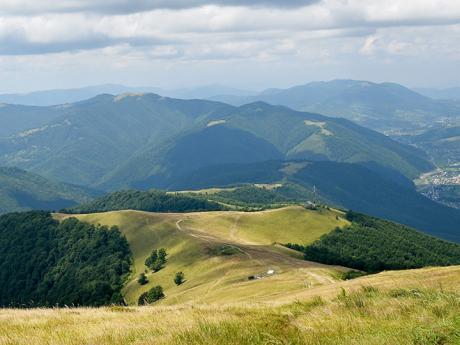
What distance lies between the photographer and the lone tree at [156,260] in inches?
6751

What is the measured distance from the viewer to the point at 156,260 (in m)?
178

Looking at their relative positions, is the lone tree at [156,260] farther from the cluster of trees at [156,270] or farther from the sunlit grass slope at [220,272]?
the sunlit grass slope at [220,272]

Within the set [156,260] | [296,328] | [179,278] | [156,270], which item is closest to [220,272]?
[179,278]

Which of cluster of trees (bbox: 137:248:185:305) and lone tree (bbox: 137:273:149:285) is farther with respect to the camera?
lone tree (bbox: 137:273:149:285)

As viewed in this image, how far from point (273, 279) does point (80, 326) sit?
7387 centimetres

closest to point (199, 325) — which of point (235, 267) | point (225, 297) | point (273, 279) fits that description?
point (225, 297)

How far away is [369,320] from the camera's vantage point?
1688 centimetres

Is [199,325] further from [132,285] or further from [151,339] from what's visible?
[132,285]

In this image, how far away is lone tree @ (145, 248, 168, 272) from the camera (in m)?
171

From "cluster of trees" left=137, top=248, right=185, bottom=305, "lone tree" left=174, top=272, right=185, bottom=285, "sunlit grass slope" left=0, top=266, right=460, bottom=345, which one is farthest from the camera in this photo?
"lone tree" left=174, top=272, right=185, bottom=285

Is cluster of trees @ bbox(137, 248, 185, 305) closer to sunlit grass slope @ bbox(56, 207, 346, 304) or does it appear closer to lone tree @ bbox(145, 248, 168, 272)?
lone tree @ bbox(145, 248, 168, 272)

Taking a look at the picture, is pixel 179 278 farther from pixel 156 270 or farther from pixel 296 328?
pixel 296 328

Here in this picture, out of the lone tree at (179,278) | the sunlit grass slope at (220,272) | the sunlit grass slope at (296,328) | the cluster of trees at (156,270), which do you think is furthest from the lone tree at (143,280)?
the sunlit grass slope at (296,328)

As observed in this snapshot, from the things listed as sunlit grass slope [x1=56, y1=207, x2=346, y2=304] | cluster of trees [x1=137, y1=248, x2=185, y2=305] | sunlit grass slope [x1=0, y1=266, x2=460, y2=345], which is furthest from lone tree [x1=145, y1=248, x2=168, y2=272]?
sunlit grass slope [x1=0, y1=266, x2=460, y2=345]
